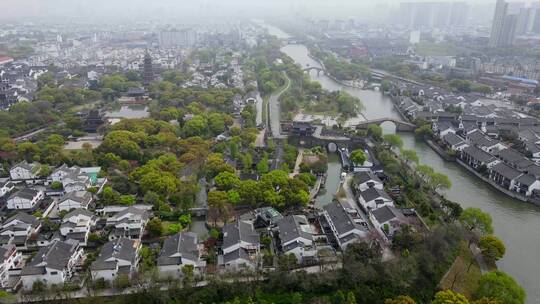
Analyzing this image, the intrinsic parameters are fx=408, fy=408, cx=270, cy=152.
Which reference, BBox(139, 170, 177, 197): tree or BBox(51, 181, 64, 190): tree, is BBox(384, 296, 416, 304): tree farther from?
BBox(51, 181, 64, 190): tree

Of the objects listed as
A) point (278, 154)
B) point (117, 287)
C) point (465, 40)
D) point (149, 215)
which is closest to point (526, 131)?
point (278, 154)

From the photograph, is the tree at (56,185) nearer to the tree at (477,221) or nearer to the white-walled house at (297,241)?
the white-walled house at (297,241)

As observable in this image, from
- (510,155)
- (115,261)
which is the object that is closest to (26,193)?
(115,261)

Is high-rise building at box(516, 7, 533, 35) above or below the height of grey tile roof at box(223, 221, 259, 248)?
above

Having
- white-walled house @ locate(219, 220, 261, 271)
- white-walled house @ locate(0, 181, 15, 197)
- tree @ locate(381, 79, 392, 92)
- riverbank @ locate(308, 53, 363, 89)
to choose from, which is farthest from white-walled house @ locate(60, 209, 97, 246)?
riverbank @ locate(308, 53, 363, 89)

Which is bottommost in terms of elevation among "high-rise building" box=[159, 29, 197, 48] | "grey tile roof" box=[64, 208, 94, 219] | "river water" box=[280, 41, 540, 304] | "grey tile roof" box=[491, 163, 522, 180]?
"river water" box=[280, 41, 540, 304]

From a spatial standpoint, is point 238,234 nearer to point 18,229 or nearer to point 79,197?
point 79,197
